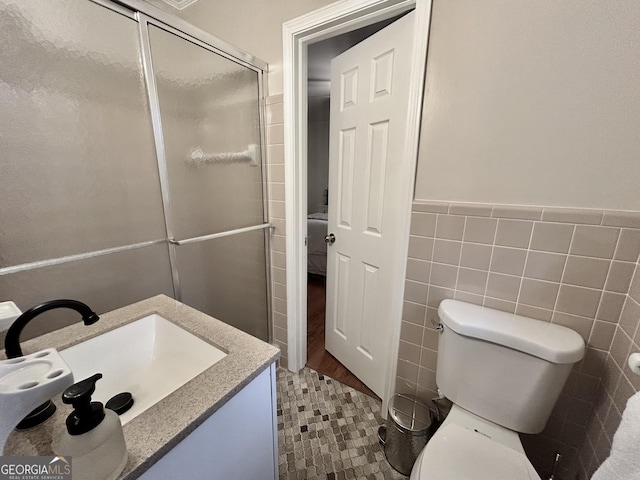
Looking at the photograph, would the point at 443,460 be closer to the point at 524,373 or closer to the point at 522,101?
the point at 524,373

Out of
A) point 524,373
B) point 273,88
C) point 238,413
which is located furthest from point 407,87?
point 238,413

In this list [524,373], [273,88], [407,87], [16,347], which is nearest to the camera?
[16,347]

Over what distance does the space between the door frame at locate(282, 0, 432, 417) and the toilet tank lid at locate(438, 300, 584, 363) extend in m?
0.30

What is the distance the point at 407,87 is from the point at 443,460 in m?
1.40

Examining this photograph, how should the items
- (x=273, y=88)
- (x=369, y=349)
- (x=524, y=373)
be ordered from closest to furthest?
(x=524, y=373)
(x=273, y=88)
(x=369, y=349)

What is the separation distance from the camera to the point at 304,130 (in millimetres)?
1430

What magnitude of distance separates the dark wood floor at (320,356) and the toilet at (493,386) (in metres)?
0.73

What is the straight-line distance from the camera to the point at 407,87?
1.12m

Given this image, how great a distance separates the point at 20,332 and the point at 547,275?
5.01 feet

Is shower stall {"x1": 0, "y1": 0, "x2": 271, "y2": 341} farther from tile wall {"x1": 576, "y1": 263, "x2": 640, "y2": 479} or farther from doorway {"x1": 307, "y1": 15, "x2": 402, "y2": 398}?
tile wall {"x1": 576, "y1": 263, "x2": 640, "y2": 479}

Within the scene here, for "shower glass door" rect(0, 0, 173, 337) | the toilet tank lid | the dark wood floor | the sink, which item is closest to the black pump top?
the sink

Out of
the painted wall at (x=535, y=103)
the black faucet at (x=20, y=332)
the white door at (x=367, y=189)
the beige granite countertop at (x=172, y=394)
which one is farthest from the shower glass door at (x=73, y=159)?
the painted wall at (x=535, y=103)

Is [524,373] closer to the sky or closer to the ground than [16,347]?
closer to the ground

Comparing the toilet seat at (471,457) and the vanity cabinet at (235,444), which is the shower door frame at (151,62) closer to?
the vanity cabinet at (235,444)
